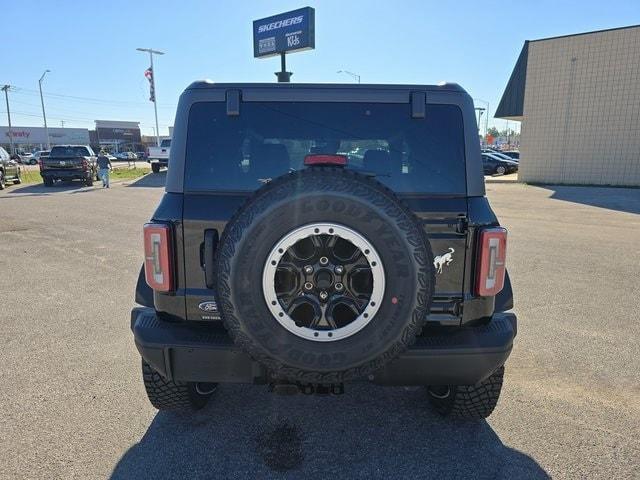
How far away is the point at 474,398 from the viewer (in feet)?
9.07

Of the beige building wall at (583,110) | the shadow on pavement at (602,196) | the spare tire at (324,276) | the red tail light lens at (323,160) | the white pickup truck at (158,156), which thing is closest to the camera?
the spare tire at (324,276)

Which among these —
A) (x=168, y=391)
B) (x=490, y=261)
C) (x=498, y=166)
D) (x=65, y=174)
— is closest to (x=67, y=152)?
(x=65, y=174)

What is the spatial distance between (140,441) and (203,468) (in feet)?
1.66

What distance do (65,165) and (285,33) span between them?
17.9 m

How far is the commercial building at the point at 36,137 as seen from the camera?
87.4 m

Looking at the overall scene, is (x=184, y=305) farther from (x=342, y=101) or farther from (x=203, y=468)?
(x=342, y=101)

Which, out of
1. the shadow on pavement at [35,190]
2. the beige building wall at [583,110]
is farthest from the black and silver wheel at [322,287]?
the beige building wall at [583,110]

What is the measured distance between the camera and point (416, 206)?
238cm

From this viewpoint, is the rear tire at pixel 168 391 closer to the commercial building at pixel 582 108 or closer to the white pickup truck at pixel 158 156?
the commercial building at pixel 582 108

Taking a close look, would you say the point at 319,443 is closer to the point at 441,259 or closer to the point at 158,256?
the point at 441,259

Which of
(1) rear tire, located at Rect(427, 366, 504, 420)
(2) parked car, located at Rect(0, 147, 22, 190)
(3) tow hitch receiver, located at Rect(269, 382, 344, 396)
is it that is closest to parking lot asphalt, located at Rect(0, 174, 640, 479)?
(1) rear tire, located at Rect(427, 366, 504, 420)

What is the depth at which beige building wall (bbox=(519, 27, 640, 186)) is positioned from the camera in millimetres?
20297

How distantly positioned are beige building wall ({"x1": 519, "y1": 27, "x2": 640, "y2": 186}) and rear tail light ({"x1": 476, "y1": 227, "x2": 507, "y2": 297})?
22.8 m

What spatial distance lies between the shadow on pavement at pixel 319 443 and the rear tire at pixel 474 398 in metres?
0.12
